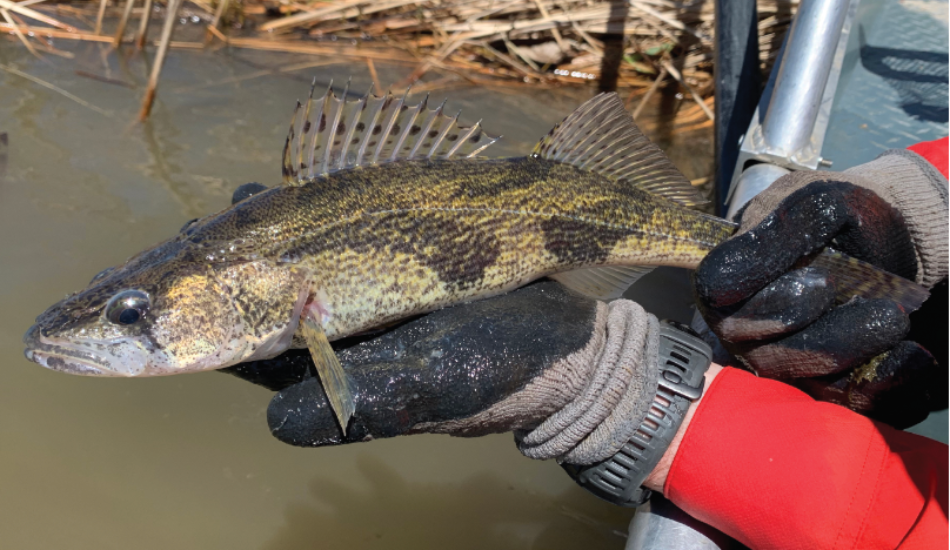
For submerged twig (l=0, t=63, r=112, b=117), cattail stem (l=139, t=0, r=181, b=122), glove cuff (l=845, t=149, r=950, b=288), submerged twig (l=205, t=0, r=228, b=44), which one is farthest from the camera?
submerged twig (l=205, t=0, r=228, b=44)

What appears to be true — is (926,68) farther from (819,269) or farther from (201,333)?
(201,333)

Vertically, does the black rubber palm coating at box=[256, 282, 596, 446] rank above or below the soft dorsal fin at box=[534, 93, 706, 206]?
below

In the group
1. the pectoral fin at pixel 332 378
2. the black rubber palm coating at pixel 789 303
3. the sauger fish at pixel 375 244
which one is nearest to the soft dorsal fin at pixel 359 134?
the sauger fish at pixel 375 244

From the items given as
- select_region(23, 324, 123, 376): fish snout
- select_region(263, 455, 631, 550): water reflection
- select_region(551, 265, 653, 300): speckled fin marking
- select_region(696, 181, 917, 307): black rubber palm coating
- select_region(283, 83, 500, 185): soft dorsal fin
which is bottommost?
select_region(263, 455, 631, 550): water reflection

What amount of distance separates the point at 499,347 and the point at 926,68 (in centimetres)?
362

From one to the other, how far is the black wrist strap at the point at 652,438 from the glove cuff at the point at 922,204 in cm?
101

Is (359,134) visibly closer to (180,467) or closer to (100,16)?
(180,467)

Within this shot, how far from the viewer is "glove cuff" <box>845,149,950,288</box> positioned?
7.75 ft

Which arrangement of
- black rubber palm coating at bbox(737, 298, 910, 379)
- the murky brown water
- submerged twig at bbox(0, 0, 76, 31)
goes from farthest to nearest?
submerged twig at bbox(0, 0, 76, 31), the murky brown water, black rubber palm coating at bbox(737, 298, 910, 379)

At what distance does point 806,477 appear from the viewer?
71.7 inches

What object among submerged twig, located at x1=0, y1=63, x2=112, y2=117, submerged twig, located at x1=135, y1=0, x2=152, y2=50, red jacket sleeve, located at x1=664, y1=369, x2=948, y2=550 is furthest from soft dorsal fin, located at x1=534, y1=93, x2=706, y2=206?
submerged twig, located at x1=135, y1=0, x2=152, y2=50

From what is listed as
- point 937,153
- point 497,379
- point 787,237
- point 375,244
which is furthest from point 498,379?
point 937,153

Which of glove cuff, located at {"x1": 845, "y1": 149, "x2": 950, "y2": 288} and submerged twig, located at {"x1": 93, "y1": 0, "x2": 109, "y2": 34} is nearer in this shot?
glove cuff, located at {"x1": 845, "y1": 149, "x2": 950, "y2": 288}

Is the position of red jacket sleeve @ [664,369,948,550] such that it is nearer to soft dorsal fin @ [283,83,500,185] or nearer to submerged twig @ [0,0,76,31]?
soft dorsal fin @ [283,83,500,185]
